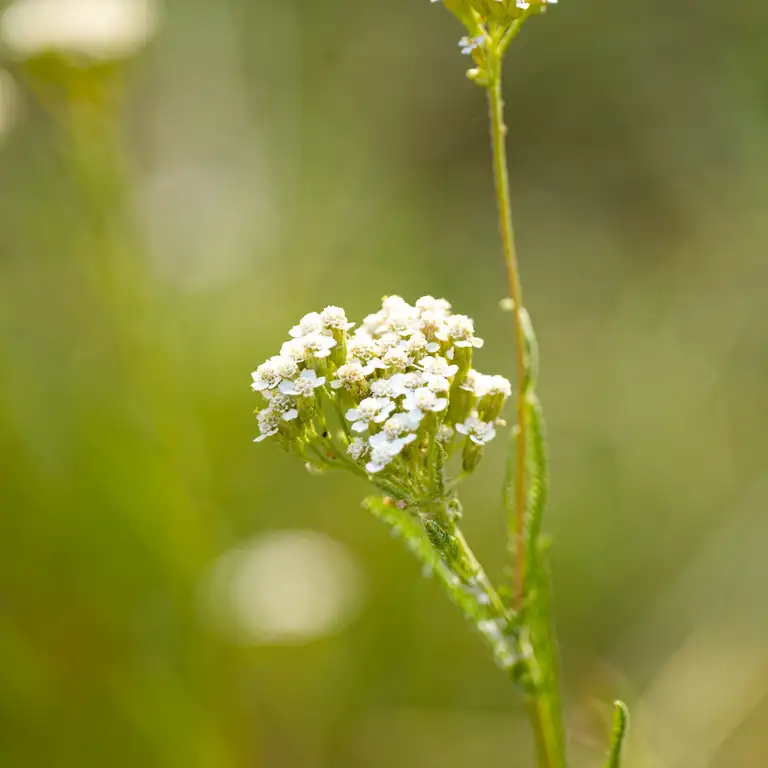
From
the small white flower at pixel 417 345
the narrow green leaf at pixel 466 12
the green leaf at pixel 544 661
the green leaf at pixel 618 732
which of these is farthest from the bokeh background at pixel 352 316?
the green leaf at pixel 618 732

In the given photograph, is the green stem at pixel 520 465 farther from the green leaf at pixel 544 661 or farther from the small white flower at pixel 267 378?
the small white flower at pixel 267 378

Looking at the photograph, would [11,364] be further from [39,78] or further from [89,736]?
[89,736]

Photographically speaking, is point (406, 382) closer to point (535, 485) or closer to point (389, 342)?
point (389, 342)

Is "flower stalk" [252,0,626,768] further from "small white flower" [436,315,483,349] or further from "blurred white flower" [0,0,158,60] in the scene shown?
"blurred white flower" [0,0,158,60]

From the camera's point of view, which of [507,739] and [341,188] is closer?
[507,739]

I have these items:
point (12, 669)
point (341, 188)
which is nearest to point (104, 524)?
point (12, 669)

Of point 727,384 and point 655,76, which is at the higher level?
point 655,76

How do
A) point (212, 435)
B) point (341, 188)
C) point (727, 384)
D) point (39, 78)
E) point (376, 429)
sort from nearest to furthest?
point (376, 429)
point (39, 78)
point (212, 435)
point (727, 384)
point (341, 188)
